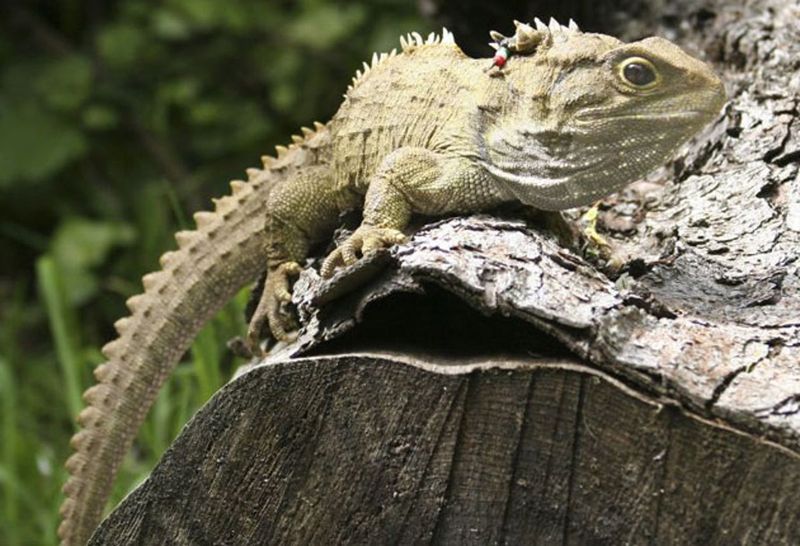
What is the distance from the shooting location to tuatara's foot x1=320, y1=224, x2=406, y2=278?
2.98 meters

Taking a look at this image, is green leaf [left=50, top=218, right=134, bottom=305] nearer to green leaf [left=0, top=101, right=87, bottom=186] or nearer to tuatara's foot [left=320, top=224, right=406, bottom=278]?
green leaf [left=0, top=101, right=87, bottom=186]

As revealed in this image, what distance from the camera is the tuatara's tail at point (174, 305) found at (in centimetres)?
388

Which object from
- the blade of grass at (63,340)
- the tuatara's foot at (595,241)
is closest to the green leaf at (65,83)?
the blade of grass at (63,340)

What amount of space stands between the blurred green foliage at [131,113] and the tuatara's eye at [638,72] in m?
4.30

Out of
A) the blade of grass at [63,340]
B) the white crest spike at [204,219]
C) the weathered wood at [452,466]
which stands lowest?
the weathered wood at [452,466]

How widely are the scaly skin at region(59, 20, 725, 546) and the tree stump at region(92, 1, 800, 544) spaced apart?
0.39m

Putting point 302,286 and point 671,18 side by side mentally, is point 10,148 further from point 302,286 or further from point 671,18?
point 302,286

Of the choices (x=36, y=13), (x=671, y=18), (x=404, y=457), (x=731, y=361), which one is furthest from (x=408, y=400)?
(x=36, y=13)

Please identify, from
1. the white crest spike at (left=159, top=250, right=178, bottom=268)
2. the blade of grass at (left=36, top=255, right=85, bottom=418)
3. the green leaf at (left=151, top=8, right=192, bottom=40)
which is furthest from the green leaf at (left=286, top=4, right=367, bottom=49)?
the white crest spike at (left=159, top=250, right=178, bottom=268)

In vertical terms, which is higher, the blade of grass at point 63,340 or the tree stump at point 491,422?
the blade of grass at point 63,340

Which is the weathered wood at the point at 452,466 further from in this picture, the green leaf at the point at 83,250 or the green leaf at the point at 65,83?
the green leaf at the point at 65,83

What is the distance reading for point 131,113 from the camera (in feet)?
25.9

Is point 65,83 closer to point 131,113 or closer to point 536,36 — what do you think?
point 131,113

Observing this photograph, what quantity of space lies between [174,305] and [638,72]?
1773 millimetres
